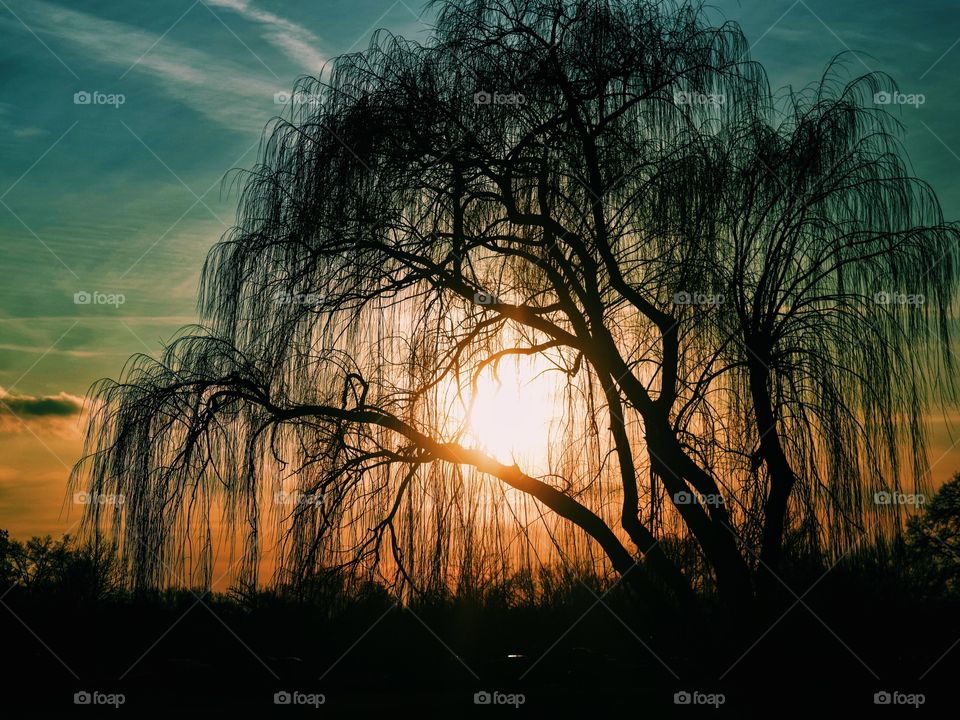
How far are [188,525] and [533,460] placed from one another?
249 cm

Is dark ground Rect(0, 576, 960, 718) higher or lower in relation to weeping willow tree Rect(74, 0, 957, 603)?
lower

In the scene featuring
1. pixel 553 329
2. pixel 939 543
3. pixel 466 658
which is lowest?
pixel 466 658

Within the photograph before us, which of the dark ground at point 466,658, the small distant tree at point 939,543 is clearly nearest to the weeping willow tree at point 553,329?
the dark ground at point 466,658

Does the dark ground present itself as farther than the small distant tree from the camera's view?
No

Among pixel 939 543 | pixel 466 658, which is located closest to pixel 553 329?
pixel 466 658

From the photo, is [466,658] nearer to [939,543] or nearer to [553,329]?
[553,329]

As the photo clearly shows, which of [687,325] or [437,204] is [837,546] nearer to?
[687,325]

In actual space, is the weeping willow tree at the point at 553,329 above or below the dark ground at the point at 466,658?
above

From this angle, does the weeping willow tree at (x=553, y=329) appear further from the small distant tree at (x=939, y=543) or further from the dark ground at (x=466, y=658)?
the small distant tree at (x=939, y=543)

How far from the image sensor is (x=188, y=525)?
561 centimetres

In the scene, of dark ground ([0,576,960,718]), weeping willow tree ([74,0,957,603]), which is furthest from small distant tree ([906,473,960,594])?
weeping willow tree ([74,0,957,603])

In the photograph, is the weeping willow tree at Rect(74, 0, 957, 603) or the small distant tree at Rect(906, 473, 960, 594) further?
the small distant tree at Rect(906, 473, 960, 594)

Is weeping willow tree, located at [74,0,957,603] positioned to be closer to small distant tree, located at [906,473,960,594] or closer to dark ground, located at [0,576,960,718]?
dark ground, located at [0,576,960,718]

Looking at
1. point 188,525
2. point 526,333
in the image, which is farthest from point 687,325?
point 188,525
